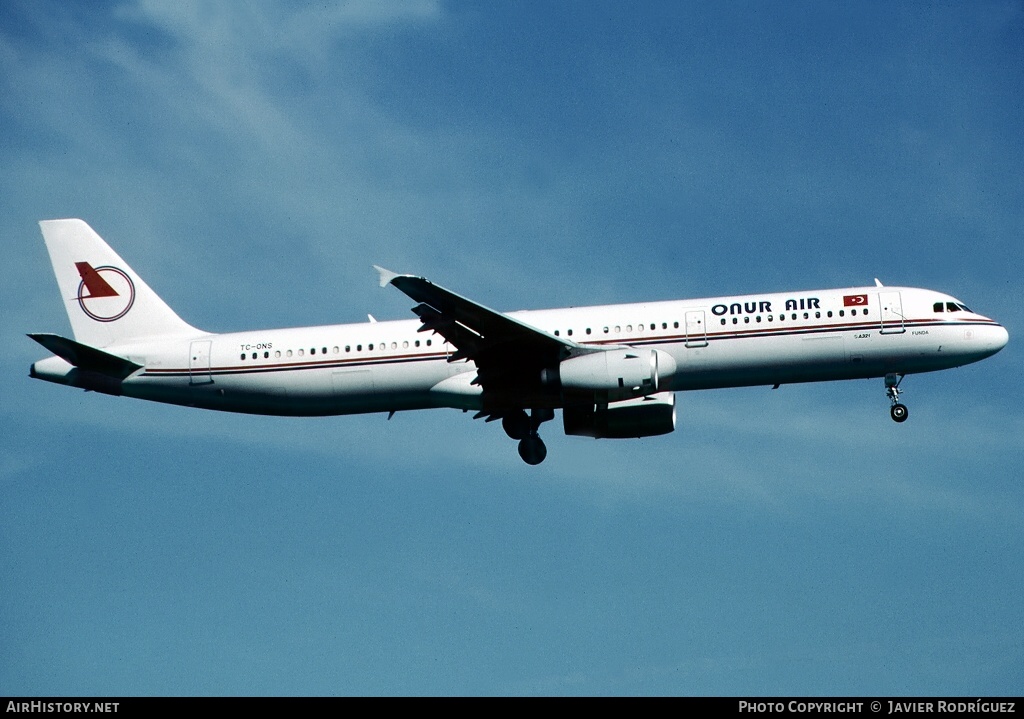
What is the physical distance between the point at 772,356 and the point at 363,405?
14121 mm

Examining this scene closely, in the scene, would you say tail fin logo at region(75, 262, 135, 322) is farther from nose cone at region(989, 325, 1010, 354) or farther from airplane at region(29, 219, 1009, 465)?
nose cone at region(989, 325, 1010, 354)

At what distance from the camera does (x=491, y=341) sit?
40.4 metres

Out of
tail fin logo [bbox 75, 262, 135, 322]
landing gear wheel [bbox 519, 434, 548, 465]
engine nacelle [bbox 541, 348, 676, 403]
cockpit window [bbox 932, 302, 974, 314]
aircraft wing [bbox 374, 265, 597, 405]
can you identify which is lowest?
landing gear wheel [bbox 519, 434, 548, 465]

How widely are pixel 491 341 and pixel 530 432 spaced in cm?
494

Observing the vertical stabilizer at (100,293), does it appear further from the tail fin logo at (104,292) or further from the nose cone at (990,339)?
the nose cone at (990,339)

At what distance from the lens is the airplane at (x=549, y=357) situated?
132ft

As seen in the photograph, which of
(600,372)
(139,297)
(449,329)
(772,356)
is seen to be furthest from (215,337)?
(772,356)

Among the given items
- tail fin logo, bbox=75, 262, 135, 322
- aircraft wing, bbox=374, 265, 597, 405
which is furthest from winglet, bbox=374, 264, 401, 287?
tail fin logo, bbox=75, 262, 135, 322

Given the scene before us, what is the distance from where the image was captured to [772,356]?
1610 inches

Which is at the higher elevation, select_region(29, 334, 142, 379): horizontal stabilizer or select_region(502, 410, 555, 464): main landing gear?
select_region(29, 334, 142, 379): horizontal stabilizer

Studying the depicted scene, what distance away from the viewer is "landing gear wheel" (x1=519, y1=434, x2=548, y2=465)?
43.9 m

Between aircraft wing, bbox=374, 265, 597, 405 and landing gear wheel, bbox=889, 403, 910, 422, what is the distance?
10.7 meters

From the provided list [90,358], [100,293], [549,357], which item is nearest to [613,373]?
[549,357]
